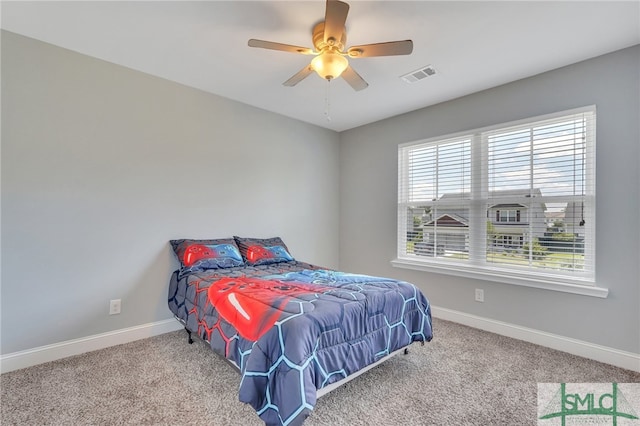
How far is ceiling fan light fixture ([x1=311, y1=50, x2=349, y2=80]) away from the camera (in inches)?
78.1

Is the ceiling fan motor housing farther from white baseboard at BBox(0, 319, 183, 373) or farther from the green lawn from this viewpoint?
white baseboard at BBox(0, 319, 183, 373)

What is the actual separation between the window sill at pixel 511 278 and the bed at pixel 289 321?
3.47ft

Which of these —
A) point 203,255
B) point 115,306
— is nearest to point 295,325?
point 203,255

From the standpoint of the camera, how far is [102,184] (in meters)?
2.58

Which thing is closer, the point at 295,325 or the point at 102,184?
the point at 295,325

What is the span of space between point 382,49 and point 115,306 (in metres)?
3.00

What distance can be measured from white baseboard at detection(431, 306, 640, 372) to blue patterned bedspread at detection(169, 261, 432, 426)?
1.09 m

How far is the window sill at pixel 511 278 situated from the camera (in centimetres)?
246

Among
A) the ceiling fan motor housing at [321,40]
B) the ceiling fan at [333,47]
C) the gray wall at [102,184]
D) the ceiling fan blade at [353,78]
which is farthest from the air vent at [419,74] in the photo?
the gray wall at [102,184]

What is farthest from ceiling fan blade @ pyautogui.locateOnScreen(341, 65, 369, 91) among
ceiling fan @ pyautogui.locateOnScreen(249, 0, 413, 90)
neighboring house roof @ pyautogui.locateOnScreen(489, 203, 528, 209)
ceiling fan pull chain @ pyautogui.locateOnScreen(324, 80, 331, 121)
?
neighboring house roof @ pyautogui.locateOnScreen(489, 203, 528, 209)

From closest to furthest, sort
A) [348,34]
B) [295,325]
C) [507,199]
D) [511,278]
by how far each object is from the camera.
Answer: [295,325] < [348,34] < [511,278] < [507,199]

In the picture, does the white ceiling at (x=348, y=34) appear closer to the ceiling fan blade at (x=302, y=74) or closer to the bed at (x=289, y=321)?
the ceiling fan blade at (x=302, y=74)

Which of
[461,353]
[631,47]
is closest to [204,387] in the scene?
[461,353]

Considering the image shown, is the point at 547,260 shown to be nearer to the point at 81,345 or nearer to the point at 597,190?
the point at 597,190
